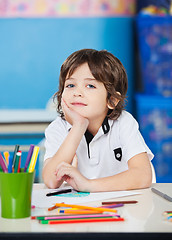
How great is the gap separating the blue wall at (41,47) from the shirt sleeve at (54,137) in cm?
135

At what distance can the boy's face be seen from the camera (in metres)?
1.23

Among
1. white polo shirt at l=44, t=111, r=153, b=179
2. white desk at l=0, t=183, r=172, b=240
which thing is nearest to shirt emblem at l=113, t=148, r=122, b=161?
white polo shirt at l=44, t=111, r=153, b=179

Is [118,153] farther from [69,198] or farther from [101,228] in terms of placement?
[101,228]

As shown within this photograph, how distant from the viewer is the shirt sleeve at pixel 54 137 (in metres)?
1.29

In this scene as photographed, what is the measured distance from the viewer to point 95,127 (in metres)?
1.35

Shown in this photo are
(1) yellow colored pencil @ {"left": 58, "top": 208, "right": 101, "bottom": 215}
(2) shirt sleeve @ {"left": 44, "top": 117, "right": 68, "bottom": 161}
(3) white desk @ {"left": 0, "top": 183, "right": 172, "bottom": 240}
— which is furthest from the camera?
(2) shirt sleeve @ {"left": 44, "top": 117, "right": 68, "bottom": 161}

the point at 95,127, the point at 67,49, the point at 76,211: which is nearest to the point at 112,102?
the point at 95,127

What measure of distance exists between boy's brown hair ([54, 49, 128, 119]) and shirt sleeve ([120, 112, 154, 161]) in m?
0.04

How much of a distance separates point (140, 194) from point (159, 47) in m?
1.92

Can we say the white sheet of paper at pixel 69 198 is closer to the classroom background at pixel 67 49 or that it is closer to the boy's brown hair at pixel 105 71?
the boy's brown hair at pixel 105 71

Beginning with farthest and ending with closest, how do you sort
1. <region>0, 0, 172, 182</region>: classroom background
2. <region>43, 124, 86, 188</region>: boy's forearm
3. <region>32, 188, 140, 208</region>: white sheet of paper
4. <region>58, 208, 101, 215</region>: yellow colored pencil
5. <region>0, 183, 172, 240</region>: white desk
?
<region>0, 0, 172, 182</region>: classroom background, <region>43, 124, 86, 188</region>: boy's forearm, <region>32, 188, 140, 208</region>: white sheet of paper, <region>58, 208, 101, 215</region>: yellow colored pencil, <region>0, 183, 172, 240</region>: white desk

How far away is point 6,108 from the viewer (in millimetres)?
2646

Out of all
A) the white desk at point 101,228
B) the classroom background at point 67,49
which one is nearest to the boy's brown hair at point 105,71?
the white desk at point 101,228

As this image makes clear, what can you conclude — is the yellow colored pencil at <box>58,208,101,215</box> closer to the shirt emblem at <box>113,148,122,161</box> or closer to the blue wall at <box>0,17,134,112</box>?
the shirt emblem at <box>113,148,122,161</box>
